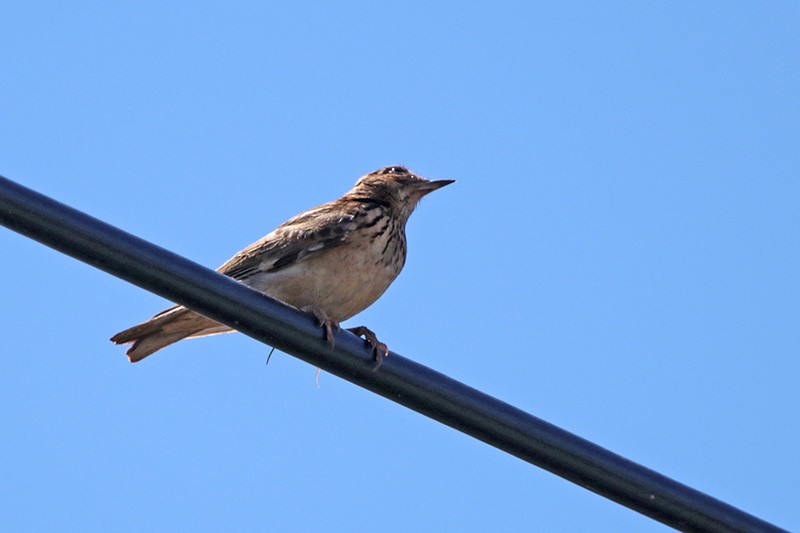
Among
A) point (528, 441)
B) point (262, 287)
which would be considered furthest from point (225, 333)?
point (528, 441)

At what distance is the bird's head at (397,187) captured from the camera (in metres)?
10.8

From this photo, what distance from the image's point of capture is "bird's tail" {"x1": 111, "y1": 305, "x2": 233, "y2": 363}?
30.6 feet

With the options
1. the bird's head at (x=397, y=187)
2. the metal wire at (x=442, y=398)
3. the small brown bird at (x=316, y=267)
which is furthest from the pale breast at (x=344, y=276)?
the metal wire at (x=442, y=398)

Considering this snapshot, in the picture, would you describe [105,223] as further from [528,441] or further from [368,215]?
[368,215]

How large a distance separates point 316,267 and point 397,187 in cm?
182

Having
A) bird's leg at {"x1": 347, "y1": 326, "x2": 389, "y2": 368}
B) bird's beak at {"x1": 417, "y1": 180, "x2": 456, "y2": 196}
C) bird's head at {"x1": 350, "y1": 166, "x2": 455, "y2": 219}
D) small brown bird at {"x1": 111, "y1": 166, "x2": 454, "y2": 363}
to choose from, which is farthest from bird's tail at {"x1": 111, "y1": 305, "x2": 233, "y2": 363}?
bird's beak at {"x1": 417, "y1": 180, "x2": 456, "y2": 196}

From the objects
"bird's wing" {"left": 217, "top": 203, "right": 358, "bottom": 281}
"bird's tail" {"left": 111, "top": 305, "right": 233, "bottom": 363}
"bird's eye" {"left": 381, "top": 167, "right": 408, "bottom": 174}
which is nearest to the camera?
"bird's tail" {"left": 111, "top": 305, "right": 233, "bottom": 363}

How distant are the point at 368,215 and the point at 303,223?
0.49 meters

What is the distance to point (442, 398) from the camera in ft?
19.4

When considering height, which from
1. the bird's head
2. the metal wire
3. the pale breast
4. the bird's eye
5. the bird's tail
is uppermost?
the bird's eye

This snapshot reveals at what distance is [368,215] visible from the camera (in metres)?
10.1

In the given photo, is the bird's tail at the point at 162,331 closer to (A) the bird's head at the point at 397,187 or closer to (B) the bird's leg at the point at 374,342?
(B) the bird's leg at the point at 374,342

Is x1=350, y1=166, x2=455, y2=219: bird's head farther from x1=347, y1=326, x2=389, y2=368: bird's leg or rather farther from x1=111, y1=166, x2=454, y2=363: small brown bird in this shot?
x1=347, y1=326, x2=389, y2=368: bird's leg

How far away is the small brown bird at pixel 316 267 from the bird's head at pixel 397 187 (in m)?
0.45
